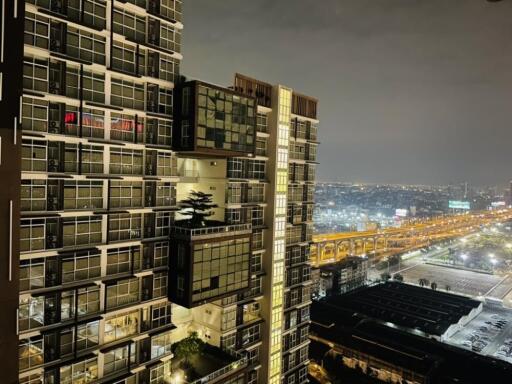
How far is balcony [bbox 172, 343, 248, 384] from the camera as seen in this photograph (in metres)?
26.7

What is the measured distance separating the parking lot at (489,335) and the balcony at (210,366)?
6023 centimetres

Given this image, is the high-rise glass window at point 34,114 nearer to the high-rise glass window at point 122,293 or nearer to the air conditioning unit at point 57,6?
the air conditioning unit at point 57,6

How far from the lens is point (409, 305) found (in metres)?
83.5

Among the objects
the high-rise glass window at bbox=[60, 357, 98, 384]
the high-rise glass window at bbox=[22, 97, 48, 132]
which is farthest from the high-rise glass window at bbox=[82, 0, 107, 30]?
the high-rise glass window at bbox=[60, 357, 98, 384]

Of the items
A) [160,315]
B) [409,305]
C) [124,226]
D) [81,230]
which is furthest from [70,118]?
[409,305]

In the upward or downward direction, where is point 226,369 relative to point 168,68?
downward

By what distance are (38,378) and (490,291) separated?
127 meters

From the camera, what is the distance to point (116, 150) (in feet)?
74.3

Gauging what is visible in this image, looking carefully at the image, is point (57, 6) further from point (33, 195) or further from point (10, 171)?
point (33, 195)

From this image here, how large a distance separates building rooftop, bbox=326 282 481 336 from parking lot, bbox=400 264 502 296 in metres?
27.0

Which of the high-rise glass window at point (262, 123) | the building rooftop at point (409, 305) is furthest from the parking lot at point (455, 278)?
the high-rise glass window at point (262, 123)

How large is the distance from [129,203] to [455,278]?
133270 mm

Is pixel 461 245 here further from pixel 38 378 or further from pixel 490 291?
pixel 38 378

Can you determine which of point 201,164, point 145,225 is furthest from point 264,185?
point 145,225
